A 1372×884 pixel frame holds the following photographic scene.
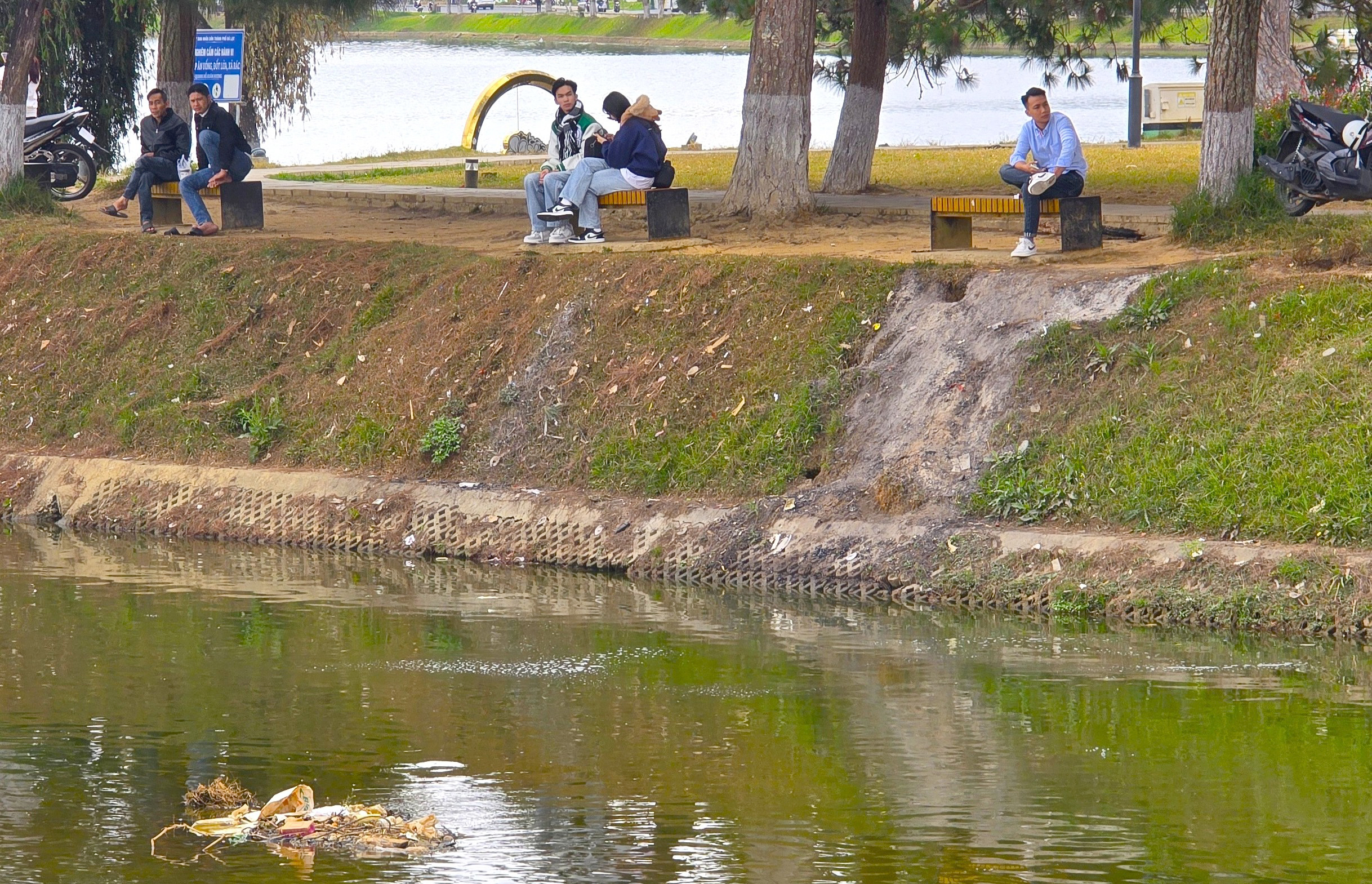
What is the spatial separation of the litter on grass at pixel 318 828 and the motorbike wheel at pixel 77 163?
570 inches

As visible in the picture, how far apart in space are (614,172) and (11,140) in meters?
6.90

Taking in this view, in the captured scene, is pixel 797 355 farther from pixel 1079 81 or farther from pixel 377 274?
pixel 1079 81

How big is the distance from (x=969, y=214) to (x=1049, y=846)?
7.82 meters

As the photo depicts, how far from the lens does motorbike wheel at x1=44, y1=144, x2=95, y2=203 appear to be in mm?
20078

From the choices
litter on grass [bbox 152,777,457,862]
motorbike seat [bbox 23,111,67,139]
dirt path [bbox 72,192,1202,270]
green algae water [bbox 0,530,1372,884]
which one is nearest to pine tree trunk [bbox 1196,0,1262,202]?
dirt path [bbox 72,192,1202,270]

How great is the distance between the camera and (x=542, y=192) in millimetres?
15000

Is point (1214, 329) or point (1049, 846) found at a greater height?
point (1214, 329)

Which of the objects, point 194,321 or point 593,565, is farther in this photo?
point 194,321

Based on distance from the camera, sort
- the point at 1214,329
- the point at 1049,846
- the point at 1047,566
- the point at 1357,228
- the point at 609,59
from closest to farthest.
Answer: the point at 1049,846
the point at 1047,566
the point at 1214,329
the point at 1357,228
the point at 609,59

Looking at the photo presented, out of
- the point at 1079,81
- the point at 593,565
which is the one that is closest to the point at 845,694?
the point at 593,565

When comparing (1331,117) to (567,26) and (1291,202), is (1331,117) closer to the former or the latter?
(1291,202)

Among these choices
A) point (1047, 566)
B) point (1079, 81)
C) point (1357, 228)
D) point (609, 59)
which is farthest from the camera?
point (609, 59)

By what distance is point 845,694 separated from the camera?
28.5 ft

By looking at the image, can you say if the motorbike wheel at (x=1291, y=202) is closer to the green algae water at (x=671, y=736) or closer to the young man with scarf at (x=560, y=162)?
the green algae water at (x=671, y=736)
